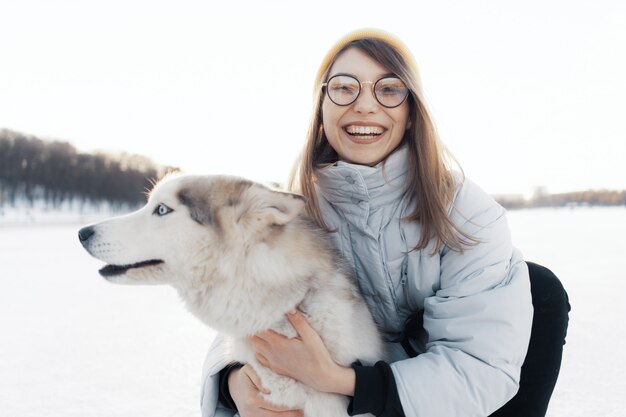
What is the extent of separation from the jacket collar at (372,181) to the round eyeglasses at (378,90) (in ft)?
0.83

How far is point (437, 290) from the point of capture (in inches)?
91.2

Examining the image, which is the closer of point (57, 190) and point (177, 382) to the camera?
point (177, 382)

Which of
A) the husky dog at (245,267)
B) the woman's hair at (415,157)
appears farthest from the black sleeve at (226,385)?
the woman's hair at (415,157)

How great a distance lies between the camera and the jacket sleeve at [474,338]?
6.49ft

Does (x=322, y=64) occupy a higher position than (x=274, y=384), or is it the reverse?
(x=322, y=64)

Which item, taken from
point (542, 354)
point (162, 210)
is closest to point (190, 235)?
point (162, 210)

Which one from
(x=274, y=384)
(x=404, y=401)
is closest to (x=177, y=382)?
(x=274, y=384)

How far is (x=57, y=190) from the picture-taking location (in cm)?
5181

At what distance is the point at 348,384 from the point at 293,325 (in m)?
0.32

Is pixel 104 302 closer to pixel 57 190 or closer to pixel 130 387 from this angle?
pixel 130 387

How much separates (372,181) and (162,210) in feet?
3.21

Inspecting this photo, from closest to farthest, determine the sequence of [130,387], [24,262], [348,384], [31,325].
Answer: [348,384]
[130,387]
[31,325]
[24,262]

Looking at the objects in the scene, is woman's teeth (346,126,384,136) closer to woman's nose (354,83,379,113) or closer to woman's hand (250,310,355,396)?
woman's nose (354,83,379,113)

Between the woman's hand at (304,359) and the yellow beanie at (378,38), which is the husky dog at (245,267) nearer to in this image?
the woman's hand at (304,359)
